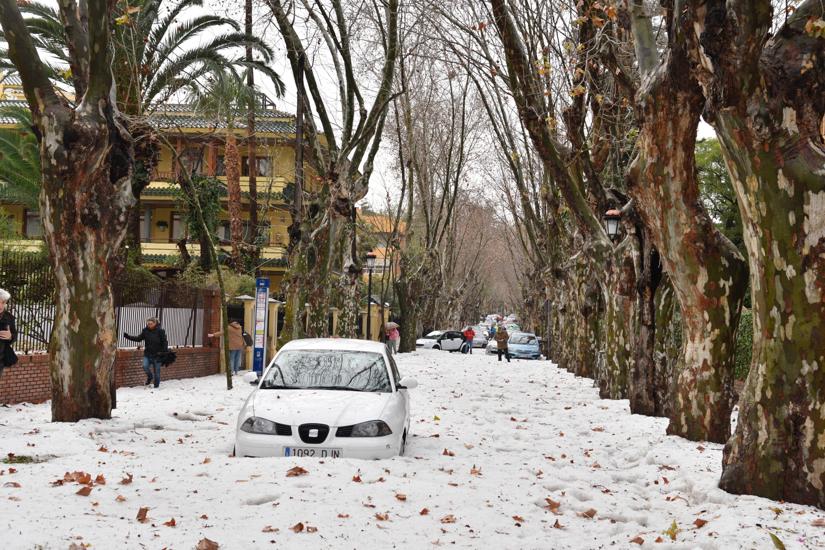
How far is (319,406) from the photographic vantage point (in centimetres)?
835

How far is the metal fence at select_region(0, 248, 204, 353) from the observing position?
14398mm

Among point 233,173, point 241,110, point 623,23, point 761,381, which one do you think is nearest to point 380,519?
point 761,381

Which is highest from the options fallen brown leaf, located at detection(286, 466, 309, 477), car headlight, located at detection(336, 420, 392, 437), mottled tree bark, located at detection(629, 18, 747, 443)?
mottled tree bark, located at detection(629, 18, 747, 443)

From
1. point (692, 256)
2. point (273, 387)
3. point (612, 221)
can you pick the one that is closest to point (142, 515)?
point (273, 387)

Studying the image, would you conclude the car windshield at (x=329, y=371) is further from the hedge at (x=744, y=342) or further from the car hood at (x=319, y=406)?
the hedge at (x=744, y=342)

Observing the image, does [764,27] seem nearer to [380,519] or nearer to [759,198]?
[759,198]

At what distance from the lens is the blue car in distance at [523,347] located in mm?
40281

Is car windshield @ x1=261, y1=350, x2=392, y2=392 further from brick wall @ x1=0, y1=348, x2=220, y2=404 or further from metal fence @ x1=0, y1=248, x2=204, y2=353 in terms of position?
metal fence @ x1=0, y1=248, x2=204, y2=353

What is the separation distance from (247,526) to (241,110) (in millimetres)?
17323

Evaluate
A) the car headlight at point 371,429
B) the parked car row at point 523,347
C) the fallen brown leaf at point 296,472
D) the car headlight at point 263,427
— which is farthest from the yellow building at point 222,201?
the fallen brown leaf at point 296,472

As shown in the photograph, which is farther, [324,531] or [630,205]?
[630,205]

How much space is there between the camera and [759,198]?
6.86 m

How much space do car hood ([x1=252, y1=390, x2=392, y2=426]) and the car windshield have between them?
0.30m

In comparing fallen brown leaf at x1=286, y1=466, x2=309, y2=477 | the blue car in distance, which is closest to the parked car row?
the blue car in distance
